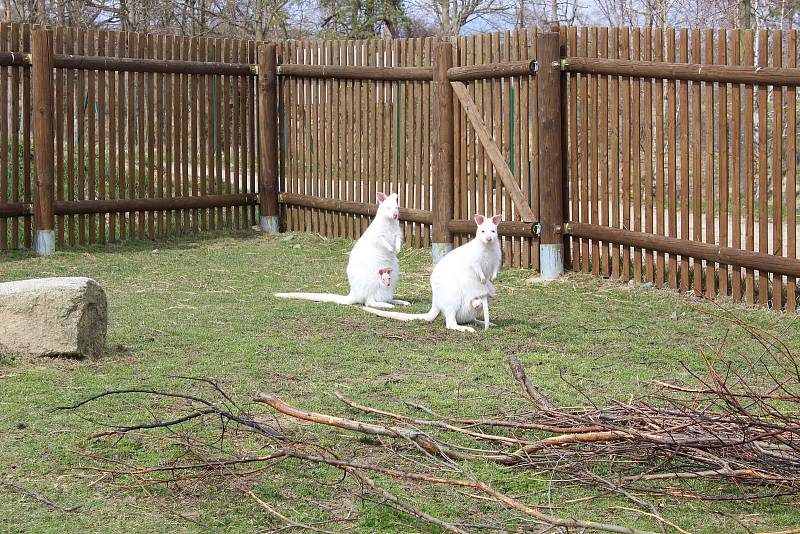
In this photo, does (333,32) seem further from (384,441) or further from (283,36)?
(384,441)

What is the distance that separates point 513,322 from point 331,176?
5.31 metres

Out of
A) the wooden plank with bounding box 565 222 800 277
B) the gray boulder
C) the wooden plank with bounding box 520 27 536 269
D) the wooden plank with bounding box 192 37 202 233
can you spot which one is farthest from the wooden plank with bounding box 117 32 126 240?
the gray boulder

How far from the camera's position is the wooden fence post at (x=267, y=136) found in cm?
1373

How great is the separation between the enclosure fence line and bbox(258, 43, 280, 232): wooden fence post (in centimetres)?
2

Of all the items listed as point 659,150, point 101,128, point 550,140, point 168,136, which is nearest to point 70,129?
point 101,128

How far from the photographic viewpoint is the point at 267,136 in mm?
13758

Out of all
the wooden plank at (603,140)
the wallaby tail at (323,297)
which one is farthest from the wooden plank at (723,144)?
the wallaby tail at (323,297)

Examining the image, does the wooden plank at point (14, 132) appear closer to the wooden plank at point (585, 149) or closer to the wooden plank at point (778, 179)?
the wooden plank at point (585, 149)

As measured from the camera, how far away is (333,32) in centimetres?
2873

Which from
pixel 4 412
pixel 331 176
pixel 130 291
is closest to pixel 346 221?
pixel 331 176

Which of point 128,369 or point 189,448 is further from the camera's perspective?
point 128,369

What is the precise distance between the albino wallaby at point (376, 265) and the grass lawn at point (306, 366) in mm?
179

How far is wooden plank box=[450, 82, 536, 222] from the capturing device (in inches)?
414

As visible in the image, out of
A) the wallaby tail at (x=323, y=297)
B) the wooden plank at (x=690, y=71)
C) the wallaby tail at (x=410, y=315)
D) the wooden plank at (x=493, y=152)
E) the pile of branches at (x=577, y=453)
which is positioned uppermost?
the wooden plank at (x=690, y=71)
